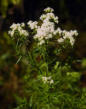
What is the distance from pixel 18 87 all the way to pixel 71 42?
10.2 ft

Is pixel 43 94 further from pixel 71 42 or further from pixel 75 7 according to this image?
pixel 75 7

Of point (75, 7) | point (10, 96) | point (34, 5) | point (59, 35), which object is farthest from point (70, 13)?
point (59, 35)

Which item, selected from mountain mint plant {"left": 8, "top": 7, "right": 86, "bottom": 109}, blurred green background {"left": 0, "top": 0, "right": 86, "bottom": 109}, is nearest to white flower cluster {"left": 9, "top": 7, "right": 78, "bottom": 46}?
mountain mint plant {"left": 8, "top": 7, "right": 86, "bottom": 109}

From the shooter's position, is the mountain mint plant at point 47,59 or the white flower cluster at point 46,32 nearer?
the white flower cluster at point 46,32

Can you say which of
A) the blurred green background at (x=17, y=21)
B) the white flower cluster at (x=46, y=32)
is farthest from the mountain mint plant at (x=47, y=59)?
the blurred green background at (x=17, y=21)

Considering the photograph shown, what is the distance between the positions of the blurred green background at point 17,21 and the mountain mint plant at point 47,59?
1079 mm

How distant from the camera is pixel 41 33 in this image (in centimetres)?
278

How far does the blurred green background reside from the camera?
5.75m

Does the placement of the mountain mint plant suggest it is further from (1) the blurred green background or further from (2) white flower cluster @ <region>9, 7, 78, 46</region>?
(1) the blurred green background

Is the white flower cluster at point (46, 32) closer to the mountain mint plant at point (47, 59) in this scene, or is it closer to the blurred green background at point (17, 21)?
the mountain mint plant at point (47, 59)

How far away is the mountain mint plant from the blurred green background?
3.54 ft

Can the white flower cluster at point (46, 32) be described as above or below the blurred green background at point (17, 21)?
below

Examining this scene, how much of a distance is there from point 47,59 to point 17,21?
3.18 m

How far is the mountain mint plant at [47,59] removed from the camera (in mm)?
2939
